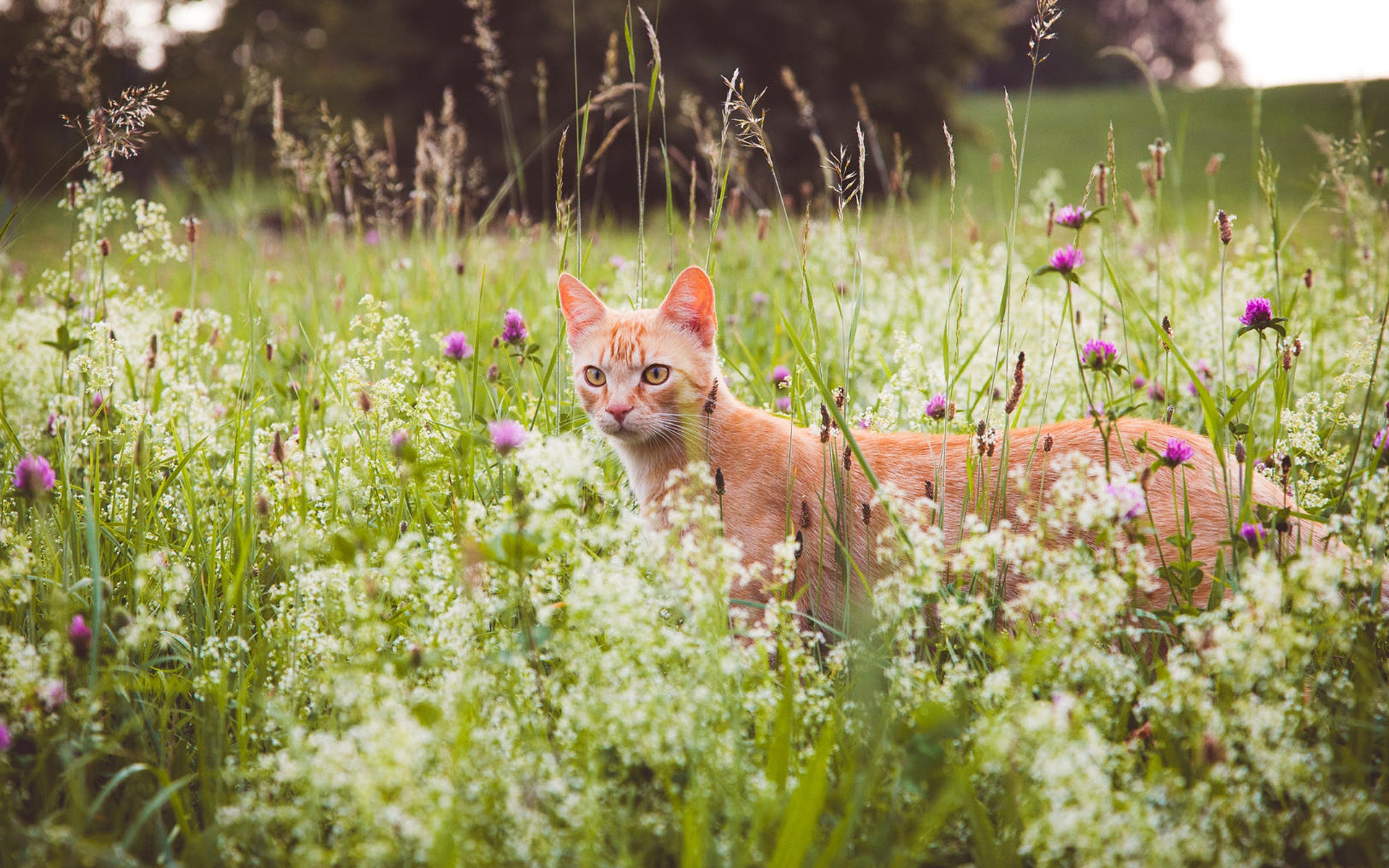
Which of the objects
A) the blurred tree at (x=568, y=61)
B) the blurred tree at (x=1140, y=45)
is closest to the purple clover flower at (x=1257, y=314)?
the blurred tree at (x=568, y=61)

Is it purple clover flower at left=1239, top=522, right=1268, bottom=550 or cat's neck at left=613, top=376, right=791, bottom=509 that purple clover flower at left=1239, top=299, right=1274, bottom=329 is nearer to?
purple clover flower at left=1239, top=522, right=1268, bottom=550

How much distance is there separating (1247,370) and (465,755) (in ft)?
11.3

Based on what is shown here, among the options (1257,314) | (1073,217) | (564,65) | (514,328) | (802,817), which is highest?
(564,65)

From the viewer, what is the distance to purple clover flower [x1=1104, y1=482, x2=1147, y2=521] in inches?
65.8

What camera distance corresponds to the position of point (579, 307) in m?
2.90

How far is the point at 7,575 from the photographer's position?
5.50ft

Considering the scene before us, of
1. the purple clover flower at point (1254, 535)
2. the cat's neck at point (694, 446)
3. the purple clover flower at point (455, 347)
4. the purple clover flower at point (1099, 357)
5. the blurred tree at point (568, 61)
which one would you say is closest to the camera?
the purple clover flower at point (1254, 535)

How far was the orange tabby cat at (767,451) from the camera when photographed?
229 cm

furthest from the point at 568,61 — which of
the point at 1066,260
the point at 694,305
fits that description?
the point at 1066,260

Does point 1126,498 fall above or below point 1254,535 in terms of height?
above

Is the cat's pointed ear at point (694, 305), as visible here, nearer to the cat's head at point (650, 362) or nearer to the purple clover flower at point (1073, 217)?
the cat's head at point (650, 362)

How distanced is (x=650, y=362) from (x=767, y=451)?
497mm

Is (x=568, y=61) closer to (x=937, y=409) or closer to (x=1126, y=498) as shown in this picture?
(x=937, y=409)

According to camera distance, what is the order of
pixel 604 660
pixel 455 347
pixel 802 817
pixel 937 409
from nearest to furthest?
1. pixel 802 817
2. pixel 604 660
3. pixel 937 409
4. pixel 455 347
